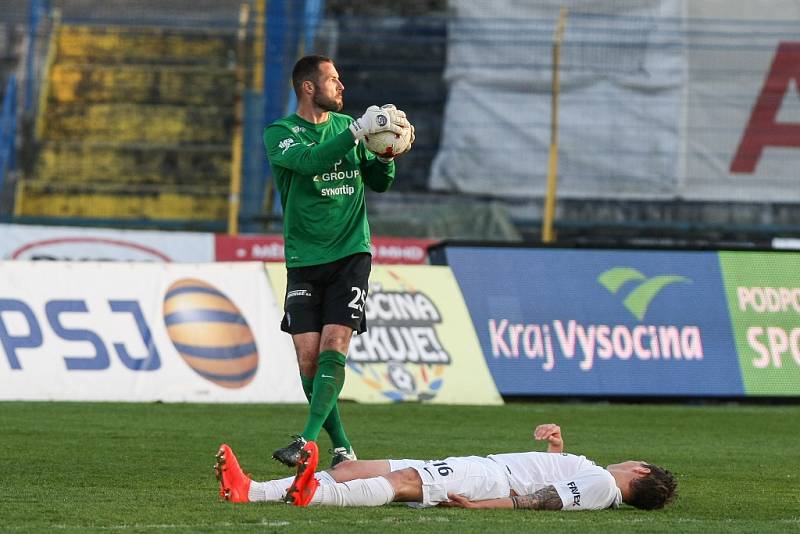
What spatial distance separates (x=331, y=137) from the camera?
26.9 feet

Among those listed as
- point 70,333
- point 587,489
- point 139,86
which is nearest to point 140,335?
point 70,333

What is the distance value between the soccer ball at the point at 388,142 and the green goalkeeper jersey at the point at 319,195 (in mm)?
190

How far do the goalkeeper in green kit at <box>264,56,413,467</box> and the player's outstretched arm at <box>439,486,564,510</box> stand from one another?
1.17 m

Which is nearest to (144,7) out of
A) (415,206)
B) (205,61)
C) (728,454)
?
(205,61)

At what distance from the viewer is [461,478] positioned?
684 cm

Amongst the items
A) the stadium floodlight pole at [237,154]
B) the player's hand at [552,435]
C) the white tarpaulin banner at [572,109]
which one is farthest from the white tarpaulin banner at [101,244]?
the player's hand at [552,435]

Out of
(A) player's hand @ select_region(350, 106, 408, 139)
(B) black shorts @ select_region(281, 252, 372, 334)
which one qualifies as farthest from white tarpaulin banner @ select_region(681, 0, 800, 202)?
(A) player's hand @ select_region(350, 106, 408, 139)

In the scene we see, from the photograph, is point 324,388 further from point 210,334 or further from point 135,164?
point 135,164

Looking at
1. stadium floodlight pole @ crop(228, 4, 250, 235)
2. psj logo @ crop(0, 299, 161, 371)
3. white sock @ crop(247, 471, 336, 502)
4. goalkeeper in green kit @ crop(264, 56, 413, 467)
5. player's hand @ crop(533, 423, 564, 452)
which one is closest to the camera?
white sock @ crop(247, 471, 336, 502)

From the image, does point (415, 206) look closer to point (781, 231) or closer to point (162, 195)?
point (162, 195)

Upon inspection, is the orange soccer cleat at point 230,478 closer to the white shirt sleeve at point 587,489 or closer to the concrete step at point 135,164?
the white shirt sleeve at point 587,489

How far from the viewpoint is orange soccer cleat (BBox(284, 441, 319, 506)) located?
6574mm

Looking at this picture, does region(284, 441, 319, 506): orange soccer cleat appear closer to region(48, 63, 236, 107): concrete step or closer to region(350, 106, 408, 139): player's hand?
region(350, 106, 408, 139): player's hand

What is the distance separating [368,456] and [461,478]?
2.73 metres
